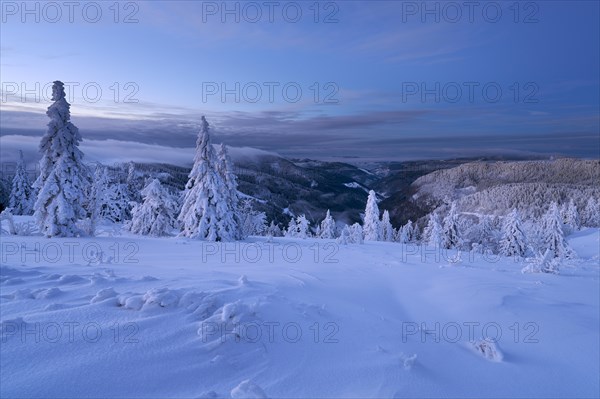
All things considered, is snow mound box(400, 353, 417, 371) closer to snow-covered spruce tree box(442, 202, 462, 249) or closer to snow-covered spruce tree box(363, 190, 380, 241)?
snow-covered spruce tree box(363, 190, 380, 241)

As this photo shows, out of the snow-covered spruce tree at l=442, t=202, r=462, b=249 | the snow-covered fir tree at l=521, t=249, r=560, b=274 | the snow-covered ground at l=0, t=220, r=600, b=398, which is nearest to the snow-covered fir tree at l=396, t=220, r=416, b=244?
the snow-covered spruce tree at l=442, t=202, r=462, b=249

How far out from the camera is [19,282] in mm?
5723

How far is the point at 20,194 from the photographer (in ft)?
157

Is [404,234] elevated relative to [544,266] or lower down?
lower down

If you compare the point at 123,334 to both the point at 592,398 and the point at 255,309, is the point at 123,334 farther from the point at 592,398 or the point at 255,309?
the point at 592,398

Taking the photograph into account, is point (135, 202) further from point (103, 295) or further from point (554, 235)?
point (554, 235)

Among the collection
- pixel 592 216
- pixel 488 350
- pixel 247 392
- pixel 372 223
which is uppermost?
pixel 247 392

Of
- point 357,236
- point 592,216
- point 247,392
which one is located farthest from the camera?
point 592,216

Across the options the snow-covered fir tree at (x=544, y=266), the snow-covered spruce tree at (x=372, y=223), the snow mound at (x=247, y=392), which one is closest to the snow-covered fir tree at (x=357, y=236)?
the snow-covered spruce tree at (x=372, y=223)

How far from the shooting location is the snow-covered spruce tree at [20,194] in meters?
46.7

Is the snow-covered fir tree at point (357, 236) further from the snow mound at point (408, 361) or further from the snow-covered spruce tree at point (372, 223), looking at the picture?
the snow mound at point (408, 361)

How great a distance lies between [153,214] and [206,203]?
5.55 meters

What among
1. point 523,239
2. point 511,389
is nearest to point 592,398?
point 511,389

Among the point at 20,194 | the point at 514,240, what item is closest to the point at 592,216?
the point at 514,240
